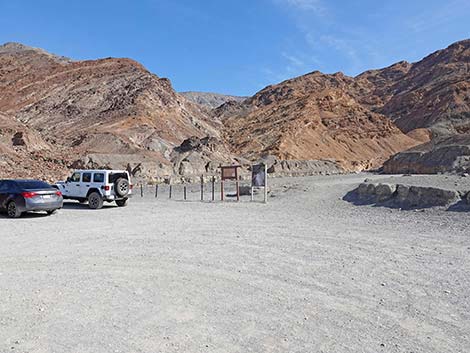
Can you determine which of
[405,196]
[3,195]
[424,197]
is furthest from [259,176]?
[3,195]

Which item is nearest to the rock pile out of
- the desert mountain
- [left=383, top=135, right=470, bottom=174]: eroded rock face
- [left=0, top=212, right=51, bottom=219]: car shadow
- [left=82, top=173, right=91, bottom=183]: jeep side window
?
[left=82, top=173, right=91, bottom=183]: jeep side window

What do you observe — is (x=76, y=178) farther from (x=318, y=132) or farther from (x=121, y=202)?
(x=318, y=132)

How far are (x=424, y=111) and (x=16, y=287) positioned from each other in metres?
127

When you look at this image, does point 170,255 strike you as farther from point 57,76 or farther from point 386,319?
point 57,76

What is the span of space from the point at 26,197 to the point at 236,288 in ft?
37.4

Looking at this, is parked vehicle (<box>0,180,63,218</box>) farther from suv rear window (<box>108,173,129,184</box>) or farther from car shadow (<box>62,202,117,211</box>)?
suv rear window (<box>108,173,129,184</box>)

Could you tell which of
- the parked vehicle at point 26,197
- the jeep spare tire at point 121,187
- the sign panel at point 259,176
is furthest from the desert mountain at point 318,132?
the parked vehicle at point 26,197

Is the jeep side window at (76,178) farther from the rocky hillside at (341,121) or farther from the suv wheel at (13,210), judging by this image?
the rocky hillside at (341,121)

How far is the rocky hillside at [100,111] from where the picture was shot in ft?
157

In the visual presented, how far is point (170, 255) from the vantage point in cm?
899

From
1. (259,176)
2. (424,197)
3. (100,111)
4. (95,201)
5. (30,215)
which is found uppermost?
(100,111)

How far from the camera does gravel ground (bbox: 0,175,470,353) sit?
475 cm

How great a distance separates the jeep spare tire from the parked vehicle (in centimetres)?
303

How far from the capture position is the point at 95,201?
747 inches
